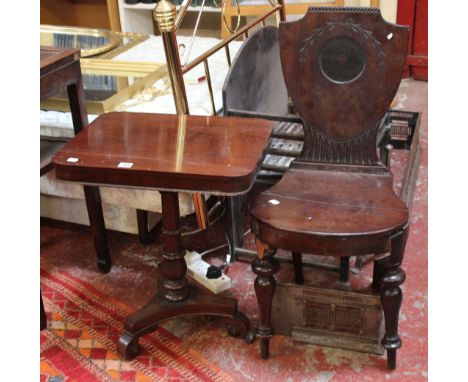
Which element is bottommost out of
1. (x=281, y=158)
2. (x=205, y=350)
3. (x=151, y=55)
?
(x=205, y=350)

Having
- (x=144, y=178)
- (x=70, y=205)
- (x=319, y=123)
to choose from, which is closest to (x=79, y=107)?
(x=70, y=205)

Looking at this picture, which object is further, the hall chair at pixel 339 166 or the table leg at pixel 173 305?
the table leg at pixel 173 305

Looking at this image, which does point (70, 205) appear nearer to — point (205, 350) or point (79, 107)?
point (79, 107)

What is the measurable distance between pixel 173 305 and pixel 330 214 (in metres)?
0.62

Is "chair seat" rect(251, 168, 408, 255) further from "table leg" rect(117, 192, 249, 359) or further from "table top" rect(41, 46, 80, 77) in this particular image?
"table top" rect(41, 46, 80, 77)

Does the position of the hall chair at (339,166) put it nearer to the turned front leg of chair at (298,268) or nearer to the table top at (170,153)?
the table top at (170,153)

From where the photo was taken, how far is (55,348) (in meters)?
2.13

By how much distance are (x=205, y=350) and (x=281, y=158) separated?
88cm

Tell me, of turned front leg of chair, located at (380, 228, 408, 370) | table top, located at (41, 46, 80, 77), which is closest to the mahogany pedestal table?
table top, located at (41, 46, 80, 77)

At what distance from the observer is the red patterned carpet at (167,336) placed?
1.99 m

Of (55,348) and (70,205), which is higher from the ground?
(70,205)

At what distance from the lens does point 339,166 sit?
210 cm

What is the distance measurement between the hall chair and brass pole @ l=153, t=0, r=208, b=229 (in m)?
0.34

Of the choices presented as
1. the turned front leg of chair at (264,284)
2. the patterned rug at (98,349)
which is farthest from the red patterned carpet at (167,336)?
the turned front leg of chair at (264,284)
